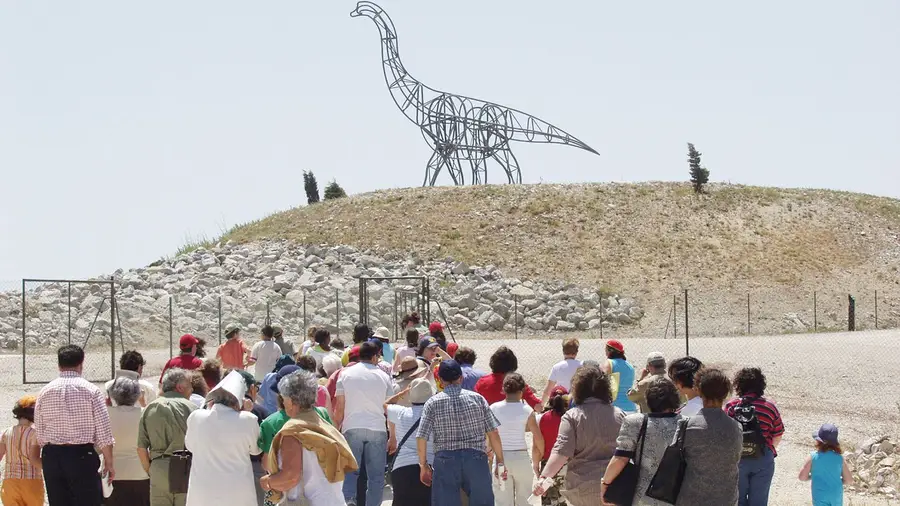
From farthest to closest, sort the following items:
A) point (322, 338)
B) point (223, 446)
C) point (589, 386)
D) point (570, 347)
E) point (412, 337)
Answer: point (412, 337), point (322, 338), point (570, 347), point (589, 386), point (223, 446)

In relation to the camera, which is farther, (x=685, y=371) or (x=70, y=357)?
(x=70, y=357)

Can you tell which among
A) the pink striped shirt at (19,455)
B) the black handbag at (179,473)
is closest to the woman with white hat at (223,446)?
the black handbag at (179,473)

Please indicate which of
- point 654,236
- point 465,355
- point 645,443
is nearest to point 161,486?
point 465,355

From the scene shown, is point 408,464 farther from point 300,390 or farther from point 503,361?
point 300,390

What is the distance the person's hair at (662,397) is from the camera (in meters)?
6.96

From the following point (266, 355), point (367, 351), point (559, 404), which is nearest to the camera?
point (559, 404)

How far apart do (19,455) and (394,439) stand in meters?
3.16

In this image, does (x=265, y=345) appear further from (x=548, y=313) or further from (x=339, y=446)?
(x=548, y=313)

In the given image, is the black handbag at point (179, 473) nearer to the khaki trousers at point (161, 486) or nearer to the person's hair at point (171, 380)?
the khaki trousers at point (161, 486)

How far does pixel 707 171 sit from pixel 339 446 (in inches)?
2389

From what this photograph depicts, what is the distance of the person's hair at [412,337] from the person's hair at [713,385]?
624 cm

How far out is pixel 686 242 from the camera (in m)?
57.1

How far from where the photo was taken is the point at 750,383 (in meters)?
7.99

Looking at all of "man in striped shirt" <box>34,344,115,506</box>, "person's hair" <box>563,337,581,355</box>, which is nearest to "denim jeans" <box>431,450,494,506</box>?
"man in striped shirt" <box>34,344,115,506</box>
